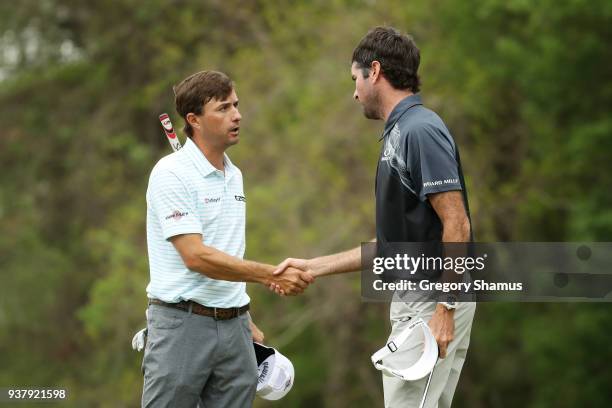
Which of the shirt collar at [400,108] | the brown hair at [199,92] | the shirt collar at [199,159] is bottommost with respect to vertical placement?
the shirt collar at [199,159]

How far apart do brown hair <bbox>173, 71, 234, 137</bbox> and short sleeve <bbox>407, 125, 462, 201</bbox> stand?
900mm

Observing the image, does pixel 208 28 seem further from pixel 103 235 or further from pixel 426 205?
pixel 426 205

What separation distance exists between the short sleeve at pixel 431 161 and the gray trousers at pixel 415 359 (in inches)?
19.9

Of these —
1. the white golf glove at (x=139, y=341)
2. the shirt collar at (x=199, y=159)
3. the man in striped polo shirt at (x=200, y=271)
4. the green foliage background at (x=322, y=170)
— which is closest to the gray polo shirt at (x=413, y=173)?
the man in striped polo shirt at (x=200, y=271)

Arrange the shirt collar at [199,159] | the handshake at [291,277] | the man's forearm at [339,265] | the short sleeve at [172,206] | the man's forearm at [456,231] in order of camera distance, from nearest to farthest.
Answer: the man's forearm at [456,231] → the short sleeve at [172,206] → the shirt collar at [199,159] → the handshake at [291,277] → the man's forearm at [339,265]

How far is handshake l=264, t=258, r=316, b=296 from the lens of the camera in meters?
5.15

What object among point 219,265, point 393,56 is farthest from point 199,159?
point 393,56

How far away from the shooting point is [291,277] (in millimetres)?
5199

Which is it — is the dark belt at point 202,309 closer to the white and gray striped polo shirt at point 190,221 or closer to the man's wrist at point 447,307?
the white and gray striped polo shirt at point 190,221

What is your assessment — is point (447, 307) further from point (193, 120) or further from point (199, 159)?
point (193, 120)

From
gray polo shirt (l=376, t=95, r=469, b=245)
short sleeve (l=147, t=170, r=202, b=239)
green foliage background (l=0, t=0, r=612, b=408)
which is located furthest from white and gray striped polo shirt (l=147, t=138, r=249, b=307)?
green foliage background (l=0, t=0, r=612, b=408)

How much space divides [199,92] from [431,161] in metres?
1.10

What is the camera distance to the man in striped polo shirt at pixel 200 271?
4766 millimetres

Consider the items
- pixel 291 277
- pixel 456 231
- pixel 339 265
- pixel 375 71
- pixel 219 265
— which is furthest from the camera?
pixel 339 265
